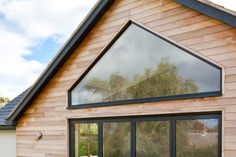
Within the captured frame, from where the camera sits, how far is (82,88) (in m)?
6.36

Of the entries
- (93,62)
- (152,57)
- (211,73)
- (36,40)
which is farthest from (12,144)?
(36,40)

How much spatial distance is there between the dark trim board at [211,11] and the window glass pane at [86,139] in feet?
9.56

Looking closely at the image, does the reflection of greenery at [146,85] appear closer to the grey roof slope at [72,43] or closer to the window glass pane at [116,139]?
the window glass pane at [116,139]

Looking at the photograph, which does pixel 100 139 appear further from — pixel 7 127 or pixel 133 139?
pixel 7 127

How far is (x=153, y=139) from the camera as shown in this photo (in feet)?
16.6

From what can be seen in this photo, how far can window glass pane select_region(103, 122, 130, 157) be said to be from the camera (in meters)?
5.43

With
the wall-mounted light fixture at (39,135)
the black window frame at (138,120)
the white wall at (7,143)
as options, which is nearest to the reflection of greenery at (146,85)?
the black window frame at (138,120)

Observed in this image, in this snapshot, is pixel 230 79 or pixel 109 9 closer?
pixel 230 79

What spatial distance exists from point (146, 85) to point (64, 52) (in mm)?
2099

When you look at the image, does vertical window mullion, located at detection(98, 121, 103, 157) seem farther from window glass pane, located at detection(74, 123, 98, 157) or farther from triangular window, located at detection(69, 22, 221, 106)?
triangular window, located at detection(69, 22, 221, 106)

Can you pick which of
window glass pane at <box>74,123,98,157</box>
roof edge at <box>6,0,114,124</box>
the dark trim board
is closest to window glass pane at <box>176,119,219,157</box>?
the dark trim board

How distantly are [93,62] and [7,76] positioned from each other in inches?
795

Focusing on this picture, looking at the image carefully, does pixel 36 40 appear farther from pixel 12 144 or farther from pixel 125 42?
pixel 125 42

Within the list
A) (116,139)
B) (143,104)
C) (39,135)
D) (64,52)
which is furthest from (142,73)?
(39,135)
